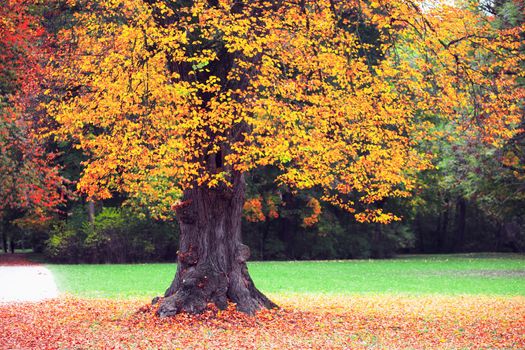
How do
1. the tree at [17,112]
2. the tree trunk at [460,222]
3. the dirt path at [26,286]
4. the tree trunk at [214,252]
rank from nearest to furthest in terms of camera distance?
the tree trunk at [214,252] < the tree at [17,112] < the dirt path at [26,286] < the tree trunk at [460,222]

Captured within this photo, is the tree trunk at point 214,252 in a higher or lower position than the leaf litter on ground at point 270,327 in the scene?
higher

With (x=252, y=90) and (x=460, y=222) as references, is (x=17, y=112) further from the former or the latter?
(x=460, y=222)

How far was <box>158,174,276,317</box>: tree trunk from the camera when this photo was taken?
1470 centimetres

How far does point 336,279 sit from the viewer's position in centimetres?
2805

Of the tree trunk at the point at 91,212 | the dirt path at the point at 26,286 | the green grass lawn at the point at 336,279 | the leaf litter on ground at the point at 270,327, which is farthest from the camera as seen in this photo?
the tree trunk at the point at 91,212

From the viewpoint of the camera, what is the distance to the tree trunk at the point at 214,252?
1470cm

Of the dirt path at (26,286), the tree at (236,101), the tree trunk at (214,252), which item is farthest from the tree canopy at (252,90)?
the dirt path at (26,286)

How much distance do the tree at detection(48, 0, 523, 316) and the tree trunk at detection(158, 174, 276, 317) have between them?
0.07 feet

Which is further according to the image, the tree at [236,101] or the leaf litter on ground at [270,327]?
the tree at [236,101]

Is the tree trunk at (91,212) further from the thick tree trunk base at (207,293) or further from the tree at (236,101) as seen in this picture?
the thick tree trunk base at (207,293)

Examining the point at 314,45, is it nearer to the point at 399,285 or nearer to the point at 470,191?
the point at 399,285

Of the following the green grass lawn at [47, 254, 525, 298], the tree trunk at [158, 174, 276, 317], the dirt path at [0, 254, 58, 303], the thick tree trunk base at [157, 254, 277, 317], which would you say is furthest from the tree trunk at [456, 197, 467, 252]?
the thick tree trunk base at [157, 254, 277, 317]

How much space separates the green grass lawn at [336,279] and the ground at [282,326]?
3.26m

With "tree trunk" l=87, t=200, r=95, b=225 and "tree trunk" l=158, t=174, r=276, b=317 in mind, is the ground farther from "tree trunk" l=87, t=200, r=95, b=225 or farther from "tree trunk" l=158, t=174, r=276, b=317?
"tree trunk" l=87, t=200, r=95, b=225
